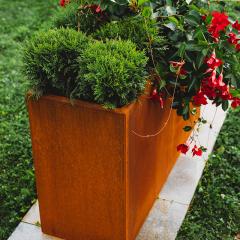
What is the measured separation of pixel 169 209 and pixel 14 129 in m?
2.06

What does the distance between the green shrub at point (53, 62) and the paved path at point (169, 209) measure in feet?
3.86

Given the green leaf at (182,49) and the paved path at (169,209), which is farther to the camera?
the paved path at (169,209)

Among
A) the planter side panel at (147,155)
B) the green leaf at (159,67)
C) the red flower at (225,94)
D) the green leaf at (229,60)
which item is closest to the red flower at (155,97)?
the planter side panel at (147,155)

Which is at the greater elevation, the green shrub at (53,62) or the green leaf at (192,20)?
the green leaf at (192,20)

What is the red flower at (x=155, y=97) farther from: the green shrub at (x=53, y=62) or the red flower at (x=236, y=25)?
the red flower at (x=236, y=25)

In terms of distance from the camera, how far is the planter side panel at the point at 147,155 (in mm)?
1927

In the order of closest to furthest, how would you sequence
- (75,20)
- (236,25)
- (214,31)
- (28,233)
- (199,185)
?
(214,31) → (236,25) → (75,20) → (28,233) → (199,185)

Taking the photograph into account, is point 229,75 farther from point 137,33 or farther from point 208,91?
point 137,33

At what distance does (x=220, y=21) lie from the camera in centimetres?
183

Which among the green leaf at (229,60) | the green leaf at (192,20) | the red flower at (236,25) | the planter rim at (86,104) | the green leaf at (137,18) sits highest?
the green leaf at (137,18)

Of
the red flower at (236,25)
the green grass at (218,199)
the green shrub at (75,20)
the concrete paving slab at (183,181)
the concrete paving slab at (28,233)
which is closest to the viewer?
the red flower at (236,25)

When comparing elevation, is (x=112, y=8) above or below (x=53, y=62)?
above

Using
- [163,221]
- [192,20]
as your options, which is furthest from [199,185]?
[192,20]

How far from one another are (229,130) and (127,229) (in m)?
2.11
